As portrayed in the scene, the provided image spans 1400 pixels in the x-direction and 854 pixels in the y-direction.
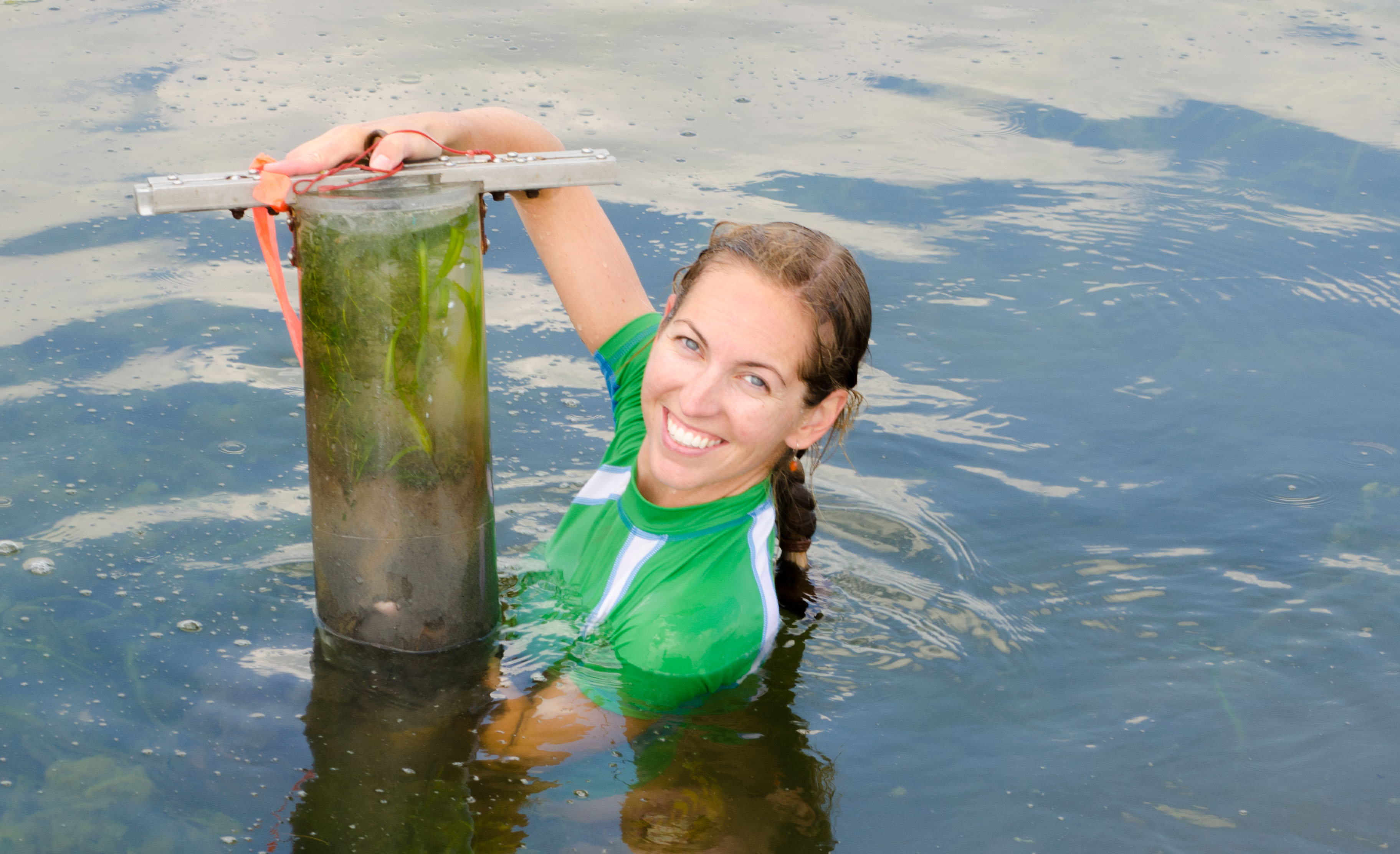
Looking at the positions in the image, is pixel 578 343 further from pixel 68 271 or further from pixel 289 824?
pixel 289 824

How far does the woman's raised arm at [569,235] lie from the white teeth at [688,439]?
567 mm

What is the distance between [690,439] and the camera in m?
2.84

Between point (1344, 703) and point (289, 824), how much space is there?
9.50 feet

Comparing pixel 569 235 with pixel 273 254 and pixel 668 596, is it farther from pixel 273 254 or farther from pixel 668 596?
pixel 668 596

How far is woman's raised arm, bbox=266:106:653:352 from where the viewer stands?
9.82 ft

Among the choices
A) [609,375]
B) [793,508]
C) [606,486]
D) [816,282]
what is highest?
[816,282]

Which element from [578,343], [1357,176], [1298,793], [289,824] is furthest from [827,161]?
[289,824]

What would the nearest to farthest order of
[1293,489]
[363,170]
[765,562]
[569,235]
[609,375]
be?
[363,170]
[765,562]
[569,235]
[609,375]
[1293,489]

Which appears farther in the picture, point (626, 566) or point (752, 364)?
point (626, 566)

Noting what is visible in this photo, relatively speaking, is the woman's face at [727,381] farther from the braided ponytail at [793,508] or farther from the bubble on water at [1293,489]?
the bubble on water at [1293,489]

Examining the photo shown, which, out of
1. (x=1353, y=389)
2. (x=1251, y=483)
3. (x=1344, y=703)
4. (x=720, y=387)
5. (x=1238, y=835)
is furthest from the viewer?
(x=1353, y=389)

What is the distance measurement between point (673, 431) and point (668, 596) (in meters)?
0.38

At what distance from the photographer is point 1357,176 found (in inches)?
275

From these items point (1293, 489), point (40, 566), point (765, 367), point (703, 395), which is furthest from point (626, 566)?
point (1293, 489)
